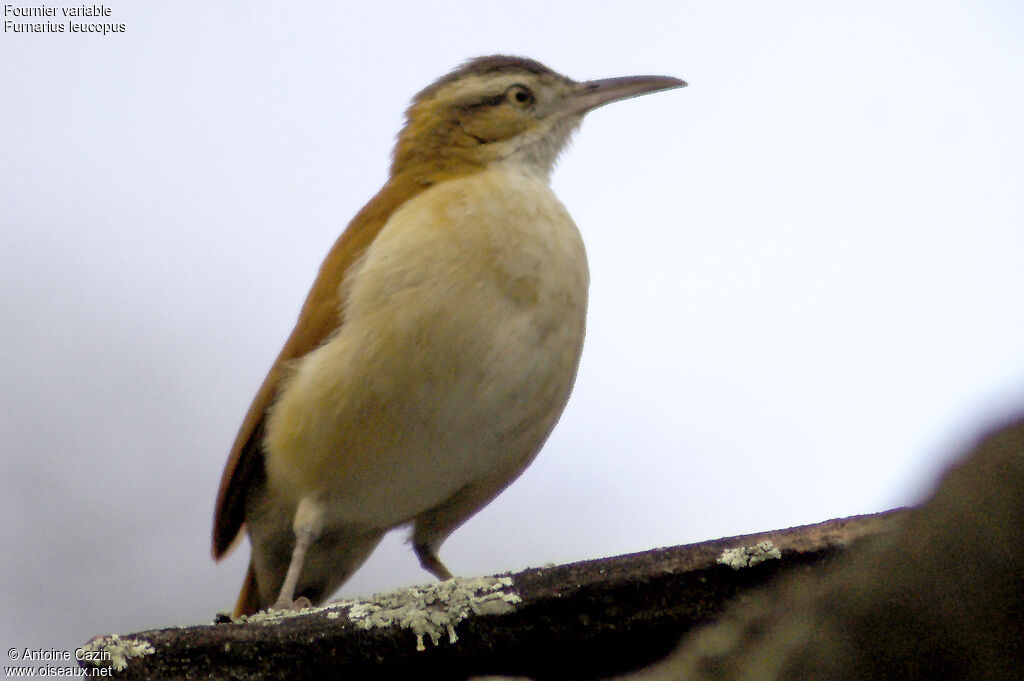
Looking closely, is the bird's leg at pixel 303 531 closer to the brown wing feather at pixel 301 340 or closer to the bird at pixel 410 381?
the bird at pixel 410 381

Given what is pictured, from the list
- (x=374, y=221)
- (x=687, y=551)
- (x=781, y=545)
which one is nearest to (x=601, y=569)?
(x=687, y=551)

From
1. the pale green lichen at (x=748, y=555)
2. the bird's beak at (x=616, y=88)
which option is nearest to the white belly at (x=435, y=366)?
the bird's beak at (x=616, y=88)

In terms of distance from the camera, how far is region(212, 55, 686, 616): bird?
3.96m

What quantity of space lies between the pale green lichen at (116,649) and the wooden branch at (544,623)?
16 cm

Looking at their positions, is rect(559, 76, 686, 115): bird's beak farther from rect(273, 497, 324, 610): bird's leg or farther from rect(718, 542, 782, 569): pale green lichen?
rect(718, 542, 782, 569): pale green lichen

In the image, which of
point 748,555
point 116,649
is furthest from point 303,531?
point 748,555

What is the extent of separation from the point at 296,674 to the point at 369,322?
157 centimetres

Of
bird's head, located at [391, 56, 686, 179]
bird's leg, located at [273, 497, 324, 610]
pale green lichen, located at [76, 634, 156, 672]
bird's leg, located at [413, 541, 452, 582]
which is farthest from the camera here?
bird's head, located at [391, 56, 686, 179]

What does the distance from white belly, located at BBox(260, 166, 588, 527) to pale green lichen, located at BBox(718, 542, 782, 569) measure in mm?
1367

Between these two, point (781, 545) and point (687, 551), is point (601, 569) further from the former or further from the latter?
point (781, 545)

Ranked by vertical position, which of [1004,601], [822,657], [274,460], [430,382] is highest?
[1004,601]

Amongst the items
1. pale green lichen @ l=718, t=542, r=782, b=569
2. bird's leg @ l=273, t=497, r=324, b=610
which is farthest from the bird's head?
pale green lichen @ l=718, t=542, r=782, b=569

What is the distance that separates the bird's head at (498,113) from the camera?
507 cm

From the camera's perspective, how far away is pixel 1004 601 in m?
1.38
